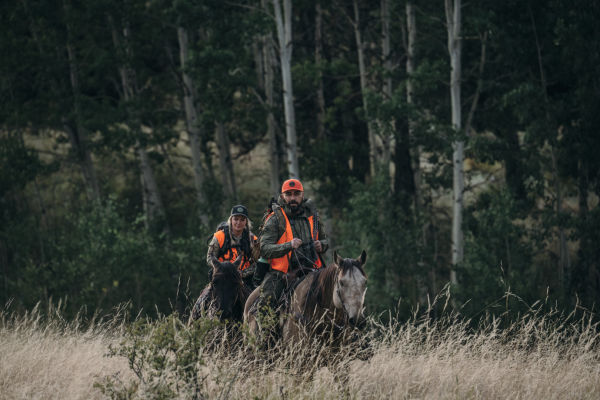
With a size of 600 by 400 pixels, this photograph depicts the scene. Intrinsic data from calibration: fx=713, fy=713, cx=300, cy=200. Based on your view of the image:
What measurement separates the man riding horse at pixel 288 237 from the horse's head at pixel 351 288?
4.34ft

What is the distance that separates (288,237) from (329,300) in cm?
129

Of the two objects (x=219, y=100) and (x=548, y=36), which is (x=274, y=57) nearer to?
(x=219, y=100)

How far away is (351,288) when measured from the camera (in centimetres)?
716

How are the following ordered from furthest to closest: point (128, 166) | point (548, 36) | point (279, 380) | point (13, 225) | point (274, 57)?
1. point (128, 166)
2. point (274, 57)
3. point (13, 225)
4. point (548, 36)
5. point (279, 380)

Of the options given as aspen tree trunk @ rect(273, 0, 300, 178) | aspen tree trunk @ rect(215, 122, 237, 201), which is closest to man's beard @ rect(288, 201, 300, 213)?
aspen tree trunk @ rect(273, 0, 300, 178)

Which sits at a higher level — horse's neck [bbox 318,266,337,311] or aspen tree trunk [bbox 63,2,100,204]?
aspen tree trunk [bbox 63,2,100,204]

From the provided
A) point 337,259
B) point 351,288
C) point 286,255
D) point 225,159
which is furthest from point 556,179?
point 351,288

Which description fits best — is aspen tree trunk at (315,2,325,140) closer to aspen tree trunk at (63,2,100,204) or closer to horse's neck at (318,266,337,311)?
aspen tree trunk at (63,2,100,204)

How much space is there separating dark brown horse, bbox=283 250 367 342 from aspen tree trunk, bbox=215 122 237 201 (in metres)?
17.9

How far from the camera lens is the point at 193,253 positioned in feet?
75.8

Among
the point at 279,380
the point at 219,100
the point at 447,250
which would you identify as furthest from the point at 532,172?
the point at 279,380

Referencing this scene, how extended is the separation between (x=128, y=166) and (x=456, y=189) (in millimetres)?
16712

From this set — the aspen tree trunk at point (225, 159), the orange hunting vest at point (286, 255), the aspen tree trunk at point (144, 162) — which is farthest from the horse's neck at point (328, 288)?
the aspen tree trunk at point (144, 162)

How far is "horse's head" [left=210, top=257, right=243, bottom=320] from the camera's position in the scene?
27.7 feet
